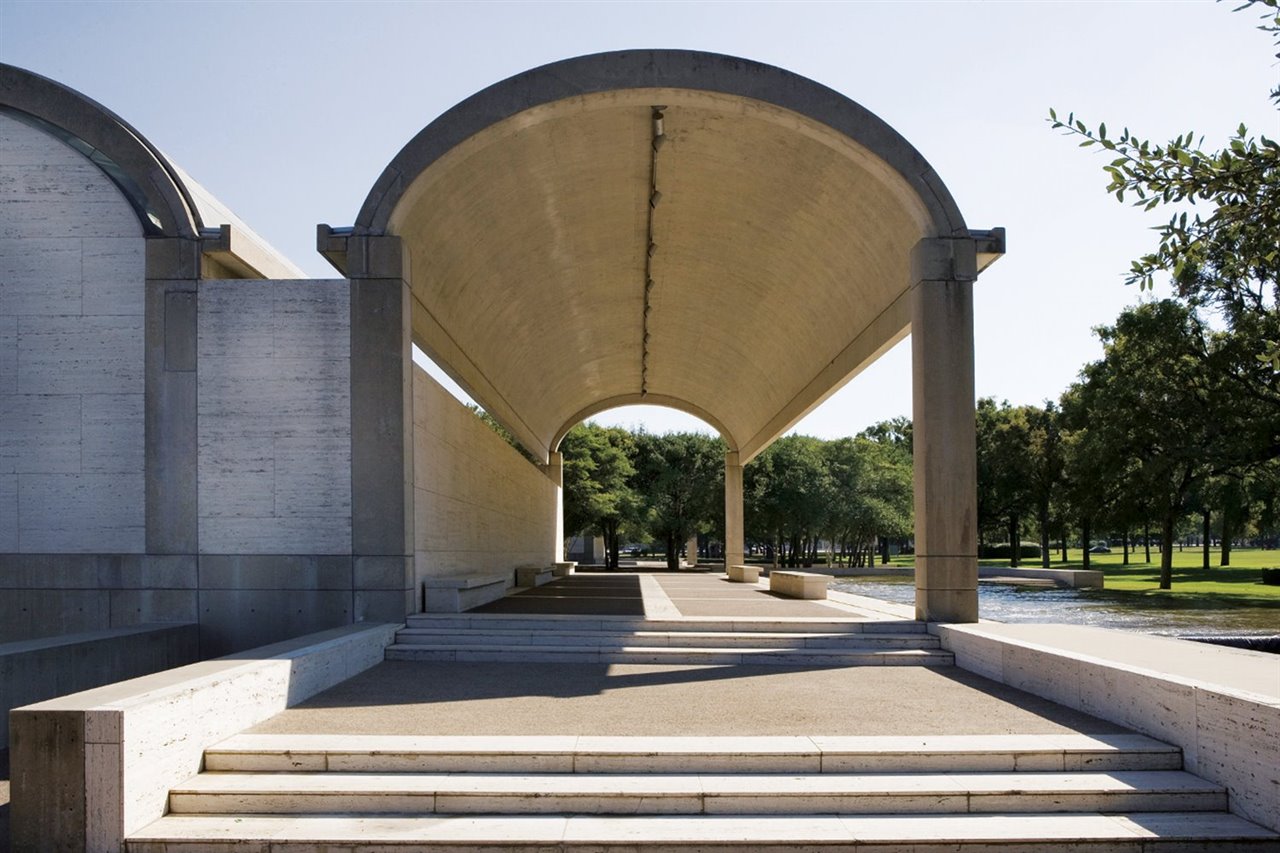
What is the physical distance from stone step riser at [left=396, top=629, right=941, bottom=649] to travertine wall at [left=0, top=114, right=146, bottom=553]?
13.8 feet

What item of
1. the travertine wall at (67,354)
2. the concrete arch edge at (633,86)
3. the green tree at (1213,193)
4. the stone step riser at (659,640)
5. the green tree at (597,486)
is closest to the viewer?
the green tree at (1213,193)

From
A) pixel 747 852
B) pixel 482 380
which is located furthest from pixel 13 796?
pixel 482 380

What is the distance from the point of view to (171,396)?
1302 centimetres

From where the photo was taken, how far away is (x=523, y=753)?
6.88 meters

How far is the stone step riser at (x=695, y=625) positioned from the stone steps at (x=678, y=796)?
5923 millimetres

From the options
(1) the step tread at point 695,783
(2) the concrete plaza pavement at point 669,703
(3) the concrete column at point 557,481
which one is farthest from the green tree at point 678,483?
(1) the step tread at point 695,783

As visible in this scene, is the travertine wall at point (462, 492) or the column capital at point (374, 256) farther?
the travertine wall at point (462, 492)

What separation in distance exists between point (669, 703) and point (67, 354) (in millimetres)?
9309

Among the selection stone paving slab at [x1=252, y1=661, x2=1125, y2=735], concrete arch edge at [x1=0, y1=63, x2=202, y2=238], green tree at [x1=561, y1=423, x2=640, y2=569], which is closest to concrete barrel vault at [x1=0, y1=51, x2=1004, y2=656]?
concrete arch edge at [x1=0, y1=63, x2=202, y2=238]

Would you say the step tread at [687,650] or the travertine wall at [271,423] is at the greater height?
the travertine wall at [271,423]

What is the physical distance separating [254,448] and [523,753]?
25.6ft

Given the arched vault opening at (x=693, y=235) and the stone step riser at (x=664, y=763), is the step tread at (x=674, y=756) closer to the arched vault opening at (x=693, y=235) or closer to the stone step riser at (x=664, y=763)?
the stone step riser at (x=664, y=763)

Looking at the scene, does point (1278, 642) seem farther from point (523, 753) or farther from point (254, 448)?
point (254, 448)

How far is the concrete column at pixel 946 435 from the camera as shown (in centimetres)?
1305
